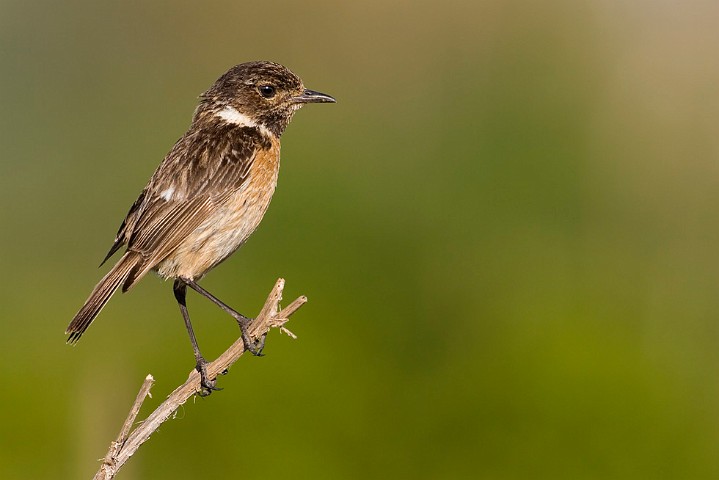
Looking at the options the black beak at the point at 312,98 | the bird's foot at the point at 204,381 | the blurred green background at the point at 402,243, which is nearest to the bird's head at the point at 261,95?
the black beak at the point at 312,98

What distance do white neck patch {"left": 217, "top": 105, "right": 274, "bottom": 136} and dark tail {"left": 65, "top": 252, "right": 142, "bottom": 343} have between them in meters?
1.02

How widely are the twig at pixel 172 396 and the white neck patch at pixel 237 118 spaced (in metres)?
1.37

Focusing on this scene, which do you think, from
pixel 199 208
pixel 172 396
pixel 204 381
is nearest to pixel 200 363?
pixel 204 381

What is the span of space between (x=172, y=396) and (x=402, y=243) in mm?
10083

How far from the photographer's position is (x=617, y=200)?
1873 centimetres

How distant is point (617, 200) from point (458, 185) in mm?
2477

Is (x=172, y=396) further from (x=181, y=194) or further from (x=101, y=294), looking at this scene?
(x=181, y=194)

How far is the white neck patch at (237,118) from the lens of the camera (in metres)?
7.00

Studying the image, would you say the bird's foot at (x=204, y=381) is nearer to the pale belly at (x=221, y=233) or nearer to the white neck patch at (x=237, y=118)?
the pale belly at (x=221, y=233)

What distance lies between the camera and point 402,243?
50.7ft

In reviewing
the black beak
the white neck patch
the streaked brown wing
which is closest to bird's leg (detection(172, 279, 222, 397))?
the streaked brown wing

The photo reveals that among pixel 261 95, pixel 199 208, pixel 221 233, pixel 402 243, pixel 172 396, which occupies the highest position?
pixel 261 95

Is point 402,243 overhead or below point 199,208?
overhead

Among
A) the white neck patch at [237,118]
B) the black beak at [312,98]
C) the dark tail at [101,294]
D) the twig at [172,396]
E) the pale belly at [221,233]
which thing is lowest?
the twig at [172,396]
